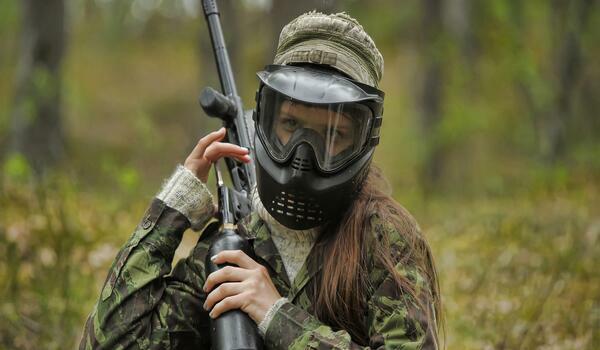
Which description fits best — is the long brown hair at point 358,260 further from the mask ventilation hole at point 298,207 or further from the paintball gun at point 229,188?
the paintball gun at point 229,188

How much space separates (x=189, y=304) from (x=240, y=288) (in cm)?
40

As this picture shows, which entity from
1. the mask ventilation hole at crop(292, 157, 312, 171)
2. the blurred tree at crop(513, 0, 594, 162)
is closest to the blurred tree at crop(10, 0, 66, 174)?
the blurred tree at crop(513, 0, 594, 162)

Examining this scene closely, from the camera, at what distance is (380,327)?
7.36ft

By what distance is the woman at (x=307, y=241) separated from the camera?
2.26 meters

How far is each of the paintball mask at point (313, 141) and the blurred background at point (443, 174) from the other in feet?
3.37

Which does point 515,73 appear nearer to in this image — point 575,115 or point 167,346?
point 575,115

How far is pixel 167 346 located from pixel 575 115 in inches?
679

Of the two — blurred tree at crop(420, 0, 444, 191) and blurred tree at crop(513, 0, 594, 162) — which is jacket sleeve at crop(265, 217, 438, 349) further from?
blurred tree at crop(420, 0, 444, 191)

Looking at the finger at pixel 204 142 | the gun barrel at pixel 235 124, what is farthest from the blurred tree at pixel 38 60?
the finger at pixel 204 142

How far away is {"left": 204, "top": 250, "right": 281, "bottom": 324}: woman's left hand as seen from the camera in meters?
2.25

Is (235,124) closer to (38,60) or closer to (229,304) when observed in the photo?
(229,304)

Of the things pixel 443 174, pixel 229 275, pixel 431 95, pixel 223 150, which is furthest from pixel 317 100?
pixel 431 95

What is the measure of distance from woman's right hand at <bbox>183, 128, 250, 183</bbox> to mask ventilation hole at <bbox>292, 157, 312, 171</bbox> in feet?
1.16

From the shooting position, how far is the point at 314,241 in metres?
2.50
